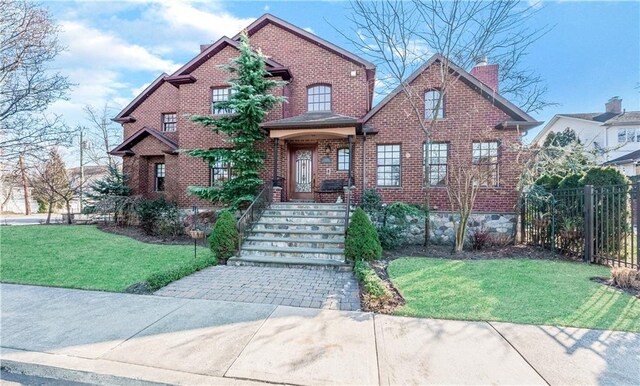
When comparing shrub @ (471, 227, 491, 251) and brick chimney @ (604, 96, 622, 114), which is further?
brick chimney @ (604, 96, 622, 114)

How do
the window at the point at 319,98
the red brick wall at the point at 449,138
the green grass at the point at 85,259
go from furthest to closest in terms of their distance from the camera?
1. the window at the point at 319,98
2. the red brick wall at the point at 449,138
3. the green grass at the point at 85,259

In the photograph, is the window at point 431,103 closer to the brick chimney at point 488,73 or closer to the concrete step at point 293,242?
the brick chimney at point 488,73

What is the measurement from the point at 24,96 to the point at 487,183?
15.6 m

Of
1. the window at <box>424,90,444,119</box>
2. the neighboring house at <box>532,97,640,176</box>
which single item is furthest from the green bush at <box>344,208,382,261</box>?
the neighboring house at <box>532,97,640,176</box>

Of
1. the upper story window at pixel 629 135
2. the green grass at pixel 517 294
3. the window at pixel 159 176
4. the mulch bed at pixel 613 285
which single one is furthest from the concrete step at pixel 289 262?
the upper story window at pixel 629 135

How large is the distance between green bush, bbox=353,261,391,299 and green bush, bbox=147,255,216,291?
3.69 metres

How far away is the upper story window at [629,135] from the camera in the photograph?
82.2 ft

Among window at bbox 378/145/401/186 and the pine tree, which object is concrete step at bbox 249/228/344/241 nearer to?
the pine tree

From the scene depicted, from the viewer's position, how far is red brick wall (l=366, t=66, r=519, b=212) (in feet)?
34.4

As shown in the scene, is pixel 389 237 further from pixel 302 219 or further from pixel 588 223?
pixel 588 223

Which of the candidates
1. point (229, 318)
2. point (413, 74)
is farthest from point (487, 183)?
point (229, 318)

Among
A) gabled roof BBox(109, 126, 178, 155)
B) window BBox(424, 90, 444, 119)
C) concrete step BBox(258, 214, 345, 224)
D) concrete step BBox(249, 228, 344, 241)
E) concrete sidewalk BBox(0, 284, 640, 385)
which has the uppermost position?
window BBox(424, 90, 444, 119)

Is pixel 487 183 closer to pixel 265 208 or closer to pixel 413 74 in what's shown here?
pixel 413 74

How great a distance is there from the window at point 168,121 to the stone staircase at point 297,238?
9361mm
